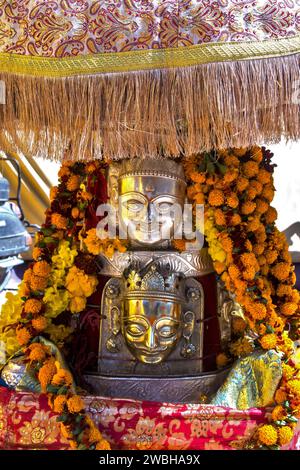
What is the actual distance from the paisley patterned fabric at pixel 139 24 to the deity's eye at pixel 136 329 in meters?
1.31

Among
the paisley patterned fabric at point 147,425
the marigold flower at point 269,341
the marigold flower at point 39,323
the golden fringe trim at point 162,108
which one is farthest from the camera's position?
the marigold flower at point 39,323

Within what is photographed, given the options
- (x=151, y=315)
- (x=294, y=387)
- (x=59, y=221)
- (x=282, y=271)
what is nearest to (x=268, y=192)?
(x=282, y=271)

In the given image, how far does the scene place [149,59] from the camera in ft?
7.22

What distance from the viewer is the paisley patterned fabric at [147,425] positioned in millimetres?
2639

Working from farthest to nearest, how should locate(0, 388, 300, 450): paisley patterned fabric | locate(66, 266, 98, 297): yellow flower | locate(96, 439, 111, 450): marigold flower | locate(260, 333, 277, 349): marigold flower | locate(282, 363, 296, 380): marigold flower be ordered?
locate(66, 266, 98, 297): yellow flower, locate(260, 333, 277, 349): marigold flower, locate(282, 363, 296, 380): marigold flower, locate(0, 388, 300, 450): paisley patterned fabric, locate(96, 439, 111, 450): marigold flower

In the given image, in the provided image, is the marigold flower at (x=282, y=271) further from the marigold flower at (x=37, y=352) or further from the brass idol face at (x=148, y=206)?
the marigold flower at (x=37, y=352)

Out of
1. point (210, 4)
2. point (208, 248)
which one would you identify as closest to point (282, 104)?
point (210, 4)

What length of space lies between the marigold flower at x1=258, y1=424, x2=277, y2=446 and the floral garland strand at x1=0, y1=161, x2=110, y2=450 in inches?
35.0

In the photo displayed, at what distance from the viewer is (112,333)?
3.12 metres

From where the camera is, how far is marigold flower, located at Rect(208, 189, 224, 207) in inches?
117

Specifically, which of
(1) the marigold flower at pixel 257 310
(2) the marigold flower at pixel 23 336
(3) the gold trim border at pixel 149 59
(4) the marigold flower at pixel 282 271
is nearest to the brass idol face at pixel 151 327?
(1) the marigold flower at pixel 257 310

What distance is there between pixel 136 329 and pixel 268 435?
0.78 metres

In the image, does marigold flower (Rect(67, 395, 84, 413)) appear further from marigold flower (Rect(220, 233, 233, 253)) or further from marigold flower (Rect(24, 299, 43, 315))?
marigold flower (Rect(220, 233, 233, 253))

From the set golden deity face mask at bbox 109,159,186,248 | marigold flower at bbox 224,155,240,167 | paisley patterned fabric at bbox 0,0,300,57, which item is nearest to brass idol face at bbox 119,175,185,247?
golden deity face mask at bbox 109,159,186,248
